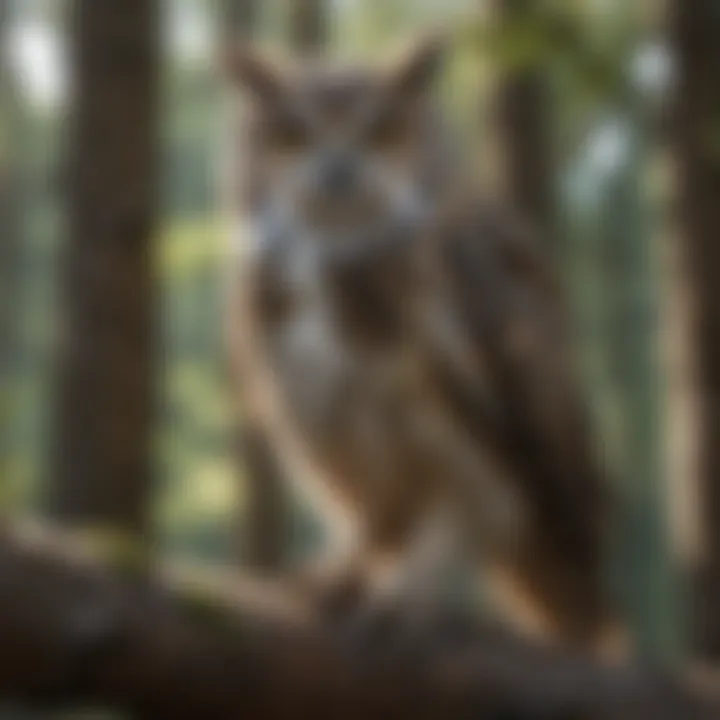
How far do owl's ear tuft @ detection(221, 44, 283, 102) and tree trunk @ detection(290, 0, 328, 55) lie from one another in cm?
296

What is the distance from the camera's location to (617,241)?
35.0 feet

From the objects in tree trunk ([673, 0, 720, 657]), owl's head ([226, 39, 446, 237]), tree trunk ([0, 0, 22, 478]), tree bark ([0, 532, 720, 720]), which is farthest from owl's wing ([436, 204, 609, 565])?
tree trunk ([0, 0, 22, 478])

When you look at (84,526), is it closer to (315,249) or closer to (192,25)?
(315,249)

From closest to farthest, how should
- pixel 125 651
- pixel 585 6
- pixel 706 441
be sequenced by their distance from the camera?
pixel 125 651 → pixel 706 441 → pixel 585 6

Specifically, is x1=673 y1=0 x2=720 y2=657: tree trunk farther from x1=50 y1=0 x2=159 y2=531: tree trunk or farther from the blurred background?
x1=50 y1=0 x2=159 y2=531: tree trunk

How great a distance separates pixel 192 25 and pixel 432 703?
4.38 m

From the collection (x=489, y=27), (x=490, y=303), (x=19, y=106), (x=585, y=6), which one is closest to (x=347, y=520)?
(x=490, y=303)

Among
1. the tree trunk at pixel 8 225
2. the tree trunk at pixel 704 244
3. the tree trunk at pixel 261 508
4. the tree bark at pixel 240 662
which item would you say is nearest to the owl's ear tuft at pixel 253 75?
the tree bark at pixel 240 662

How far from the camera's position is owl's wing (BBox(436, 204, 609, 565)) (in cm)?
265

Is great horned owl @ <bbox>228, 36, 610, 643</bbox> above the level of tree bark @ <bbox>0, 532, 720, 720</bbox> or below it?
above

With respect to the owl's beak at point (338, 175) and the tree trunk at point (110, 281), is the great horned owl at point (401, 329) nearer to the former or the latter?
the owl's beak at point (338, 175)

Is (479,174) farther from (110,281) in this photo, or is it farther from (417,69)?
(110,281)

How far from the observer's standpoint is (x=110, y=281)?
291cm

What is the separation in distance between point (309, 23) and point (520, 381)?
11.0ft
